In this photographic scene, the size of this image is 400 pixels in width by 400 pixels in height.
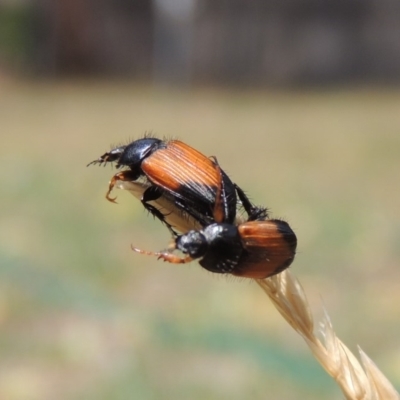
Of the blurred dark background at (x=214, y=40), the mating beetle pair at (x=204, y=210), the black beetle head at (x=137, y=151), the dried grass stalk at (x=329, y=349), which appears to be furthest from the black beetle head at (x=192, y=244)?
the blurred dark background at (x=214, y=40)

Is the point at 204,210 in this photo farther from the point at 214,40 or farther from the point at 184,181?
the point at 214,40

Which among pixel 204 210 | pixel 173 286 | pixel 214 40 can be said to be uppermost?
pixel 204 210

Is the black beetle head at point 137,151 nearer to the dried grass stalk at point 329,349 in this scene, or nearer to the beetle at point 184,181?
the beetle at point 184,181

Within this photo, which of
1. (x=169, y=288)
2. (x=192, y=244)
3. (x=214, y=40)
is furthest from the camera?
(x=214, y=40)

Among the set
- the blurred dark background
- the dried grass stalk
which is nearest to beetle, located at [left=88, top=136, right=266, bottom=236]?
the dried grass stalk

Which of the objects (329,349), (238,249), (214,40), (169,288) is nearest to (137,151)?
(238,249)

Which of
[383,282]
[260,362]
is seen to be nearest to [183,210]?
[260,362]

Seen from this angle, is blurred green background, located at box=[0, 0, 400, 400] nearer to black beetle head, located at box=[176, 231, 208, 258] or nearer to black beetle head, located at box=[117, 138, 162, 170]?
black beetle head, located at box=[117, 138, 162, 170]
